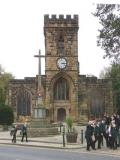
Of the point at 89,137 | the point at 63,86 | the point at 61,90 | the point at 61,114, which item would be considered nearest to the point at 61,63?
the point at 63,86

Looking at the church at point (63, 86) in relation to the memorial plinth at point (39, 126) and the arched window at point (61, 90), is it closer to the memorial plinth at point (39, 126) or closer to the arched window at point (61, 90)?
the arched window at point (61, 90)

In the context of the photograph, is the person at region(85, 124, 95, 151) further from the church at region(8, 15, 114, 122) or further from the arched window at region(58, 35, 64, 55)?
the arched window at region(58, 35, 64, 55)

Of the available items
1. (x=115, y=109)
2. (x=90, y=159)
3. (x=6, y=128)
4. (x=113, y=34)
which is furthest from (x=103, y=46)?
(x=115, y=109)

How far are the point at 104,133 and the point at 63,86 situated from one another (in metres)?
41.1

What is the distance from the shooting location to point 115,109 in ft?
255

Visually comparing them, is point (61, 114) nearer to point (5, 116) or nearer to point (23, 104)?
point (23, 104)

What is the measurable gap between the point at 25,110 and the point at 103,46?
41.8 m

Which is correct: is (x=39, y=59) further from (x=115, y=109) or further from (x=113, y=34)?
(x=115, y=109)

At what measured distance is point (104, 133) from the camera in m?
32.8

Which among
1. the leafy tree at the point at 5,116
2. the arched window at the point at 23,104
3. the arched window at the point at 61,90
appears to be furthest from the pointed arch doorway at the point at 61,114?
the leafy tree at the point at 5,116

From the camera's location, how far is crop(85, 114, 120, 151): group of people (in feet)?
103

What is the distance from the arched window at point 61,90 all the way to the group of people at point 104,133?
39.8 m

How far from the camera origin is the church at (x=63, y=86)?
240 ft

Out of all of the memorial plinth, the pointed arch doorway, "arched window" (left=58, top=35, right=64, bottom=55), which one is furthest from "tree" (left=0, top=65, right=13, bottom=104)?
the memorial plinth
